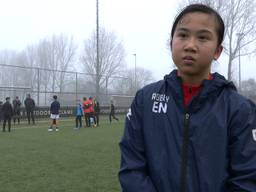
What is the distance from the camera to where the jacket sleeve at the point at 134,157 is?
2.08m

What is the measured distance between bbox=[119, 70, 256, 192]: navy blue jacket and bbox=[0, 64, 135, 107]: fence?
29945 millimetres

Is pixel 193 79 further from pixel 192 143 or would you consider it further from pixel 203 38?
pixel 192 143

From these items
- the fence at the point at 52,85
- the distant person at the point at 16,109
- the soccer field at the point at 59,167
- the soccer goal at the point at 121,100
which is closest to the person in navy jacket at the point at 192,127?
the soccer field at the point at 59,167

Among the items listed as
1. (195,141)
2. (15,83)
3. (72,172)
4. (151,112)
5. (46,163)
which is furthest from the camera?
(15,83)

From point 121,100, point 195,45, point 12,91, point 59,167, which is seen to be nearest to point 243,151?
point 195,45

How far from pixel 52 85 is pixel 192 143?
118 ft

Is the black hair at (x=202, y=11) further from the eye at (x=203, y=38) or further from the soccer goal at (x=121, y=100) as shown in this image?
the soccer goal at (x=121, y=100)

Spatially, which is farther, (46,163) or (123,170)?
(46,163)

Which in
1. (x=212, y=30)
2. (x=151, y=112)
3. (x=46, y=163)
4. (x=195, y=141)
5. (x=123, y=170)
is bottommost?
(x=46, y=163)

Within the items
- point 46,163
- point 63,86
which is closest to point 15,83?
point 63,86

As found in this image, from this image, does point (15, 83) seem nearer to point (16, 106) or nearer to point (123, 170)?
point (16, 106)

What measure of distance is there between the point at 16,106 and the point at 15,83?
7.68 meters

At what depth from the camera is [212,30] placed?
2.17 meters

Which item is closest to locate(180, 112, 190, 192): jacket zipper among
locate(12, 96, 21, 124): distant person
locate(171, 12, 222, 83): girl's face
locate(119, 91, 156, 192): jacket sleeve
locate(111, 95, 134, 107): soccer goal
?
locate(119, 91, 156, 192): jacket sleeve
